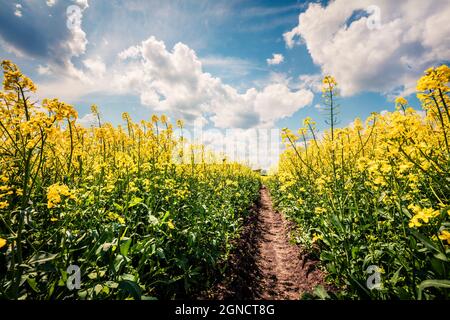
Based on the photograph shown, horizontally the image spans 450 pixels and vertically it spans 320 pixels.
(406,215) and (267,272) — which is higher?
(406,215)

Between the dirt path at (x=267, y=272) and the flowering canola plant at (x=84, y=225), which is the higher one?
the flowering canola plant at (x=84, y=225)

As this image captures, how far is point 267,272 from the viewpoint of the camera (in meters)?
4.82

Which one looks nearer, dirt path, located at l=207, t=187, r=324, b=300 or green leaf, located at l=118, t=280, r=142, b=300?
green leaf, located at l=118, t=280, r=142, b=300

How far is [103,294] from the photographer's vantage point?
2.33 meters

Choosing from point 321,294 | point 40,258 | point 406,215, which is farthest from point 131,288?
point 406,215

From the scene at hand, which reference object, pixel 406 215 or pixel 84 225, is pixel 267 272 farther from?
pixel 84 225

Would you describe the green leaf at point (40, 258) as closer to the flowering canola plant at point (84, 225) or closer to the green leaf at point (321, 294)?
the flowering canola plant at point (84, 225)

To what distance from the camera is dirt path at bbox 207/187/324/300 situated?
12.5 ft

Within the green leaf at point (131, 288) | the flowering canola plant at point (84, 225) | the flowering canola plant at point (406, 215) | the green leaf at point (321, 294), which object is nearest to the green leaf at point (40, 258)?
the flowering canola plant at point (84, 225)

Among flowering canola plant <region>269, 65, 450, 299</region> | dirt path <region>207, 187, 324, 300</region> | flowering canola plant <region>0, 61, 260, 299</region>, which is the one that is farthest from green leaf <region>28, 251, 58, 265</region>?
flowering canola plant <region>269, 65, 450, 299</region>

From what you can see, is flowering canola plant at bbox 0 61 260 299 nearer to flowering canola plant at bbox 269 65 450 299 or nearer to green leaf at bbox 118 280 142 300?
green leaf at bbox 118 280 142 300

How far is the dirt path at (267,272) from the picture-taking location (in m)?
3.82
